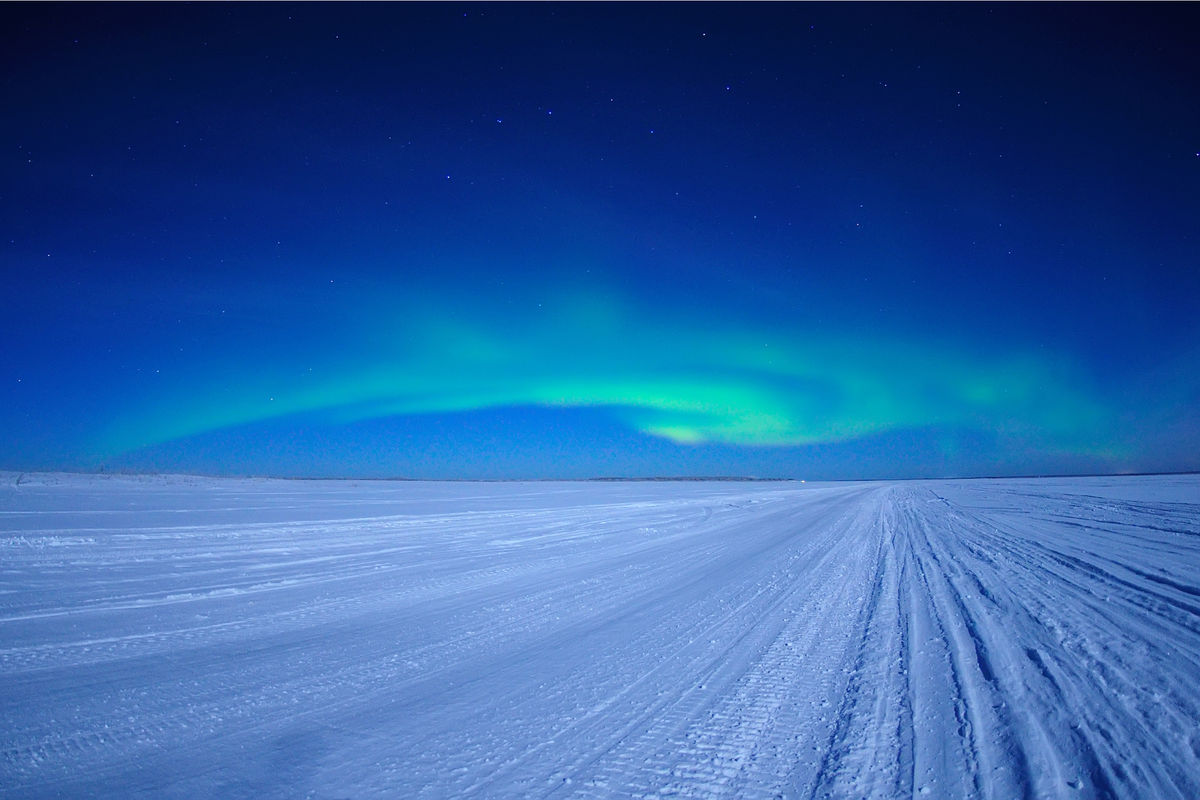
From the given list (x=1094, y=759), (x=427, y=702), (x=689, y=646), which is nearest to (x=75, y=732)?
(x=427, y=702)

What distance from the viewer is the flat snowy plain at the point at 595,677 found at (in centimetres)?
250

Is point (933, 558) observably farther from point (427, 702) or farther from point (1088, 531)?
point (427, 702)

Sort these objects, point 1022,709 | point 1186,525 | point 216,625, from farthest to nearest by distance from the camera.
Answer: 1. point 1186,525
2. point 216,625
3. point 1022,709

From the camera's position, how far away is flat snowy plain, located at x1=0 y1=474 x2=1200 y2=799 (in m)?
2.50

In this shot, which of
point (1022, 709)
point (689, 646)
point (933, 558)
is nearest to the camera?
point (1022, 709)

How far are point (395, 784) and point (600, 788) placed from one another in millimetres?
972

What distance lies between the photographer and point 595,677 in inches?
143

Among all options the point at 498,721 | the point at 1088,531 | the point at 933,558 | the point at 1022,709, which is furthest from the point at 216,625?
the point at 1088,531

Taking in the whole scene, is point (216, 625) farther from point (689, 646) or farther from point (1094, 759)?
point (1094, 759)

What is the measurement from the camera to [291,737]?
2.84 metres

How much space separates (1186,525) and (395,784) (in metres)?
17.7

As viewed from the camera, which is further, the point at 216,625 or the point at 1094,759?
the point at 216,625

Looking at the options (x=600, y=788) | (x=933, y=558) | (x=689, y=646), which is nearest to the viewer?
(x=600, y=788)

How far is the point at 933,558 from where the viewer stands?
8.21 metres
